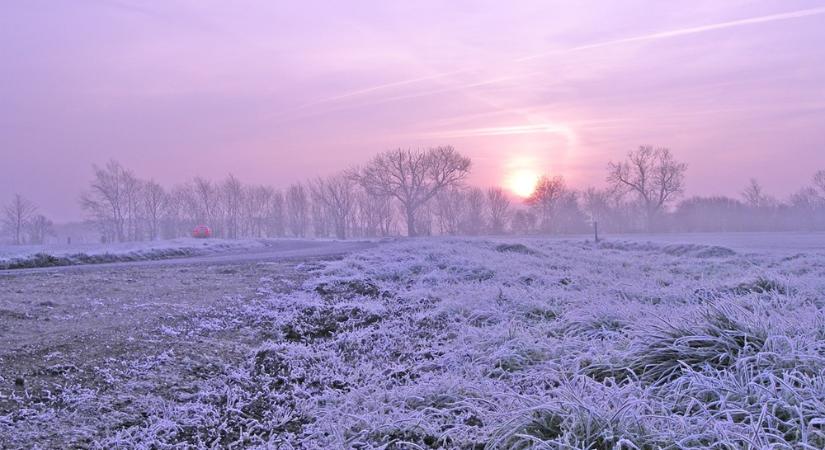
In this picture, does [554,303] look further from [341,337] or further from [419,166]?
[419,166]

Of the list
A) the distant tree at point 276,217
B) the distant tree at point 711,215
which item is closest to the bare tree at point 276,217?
the distant tree at point 276,217

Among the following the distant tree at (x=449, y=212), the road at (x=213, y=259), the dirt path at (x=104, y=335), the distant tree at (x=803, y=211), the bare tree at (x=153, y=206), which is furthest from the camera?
the distant tree at (x=449, y=212)

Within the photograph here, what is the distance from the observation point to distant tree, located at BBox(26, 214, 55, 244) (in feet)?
246

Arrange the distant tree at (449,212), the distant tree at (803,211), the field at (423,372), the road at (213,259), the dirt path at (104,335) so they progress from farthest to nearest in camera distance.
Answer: the distant tree at (449,212) → the distant tree at (803,211) → the road at (213,259) → the dirt path at (104,335) → the field at (423,372)

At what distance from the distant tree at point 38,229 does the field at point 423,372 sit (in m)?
84.8

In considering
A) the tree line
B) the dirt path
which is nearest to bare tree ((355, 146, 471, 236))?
the tree line

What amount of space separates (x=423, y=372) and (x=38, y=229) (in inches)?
3662

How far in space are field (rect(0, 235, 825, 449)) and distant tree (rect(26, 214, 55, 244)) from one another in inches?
3338

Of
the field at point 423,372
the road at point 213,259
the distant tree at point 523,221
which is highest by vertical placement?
the distant tree at point 523,221

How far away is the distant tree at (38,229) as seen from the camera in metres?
74.8

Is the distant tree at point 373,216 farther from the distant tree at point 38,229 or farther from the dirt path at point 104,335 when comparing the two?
the dirt path at point 104,335

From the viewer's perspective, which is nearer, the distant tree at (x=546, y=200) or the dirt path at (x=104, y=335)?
the dirt path at (x=104, y=335)

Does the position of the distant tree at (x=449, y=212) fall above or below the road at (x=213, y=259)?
above

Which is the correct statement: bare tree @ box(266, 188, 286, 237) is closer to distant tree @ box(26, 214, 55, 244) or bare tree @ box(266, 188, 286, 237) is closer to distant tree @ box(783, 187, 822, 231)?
distant tree @ box(26, 214, 55, 244)
